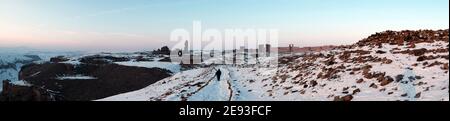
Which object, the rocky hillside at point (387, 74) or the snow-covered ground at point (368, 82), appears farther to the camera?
the rocky hillside at point (387, 74)

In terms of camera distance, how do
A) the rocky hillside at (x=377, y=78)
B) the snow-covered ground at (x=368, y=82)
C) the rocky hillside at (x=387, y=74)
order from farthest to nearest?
1. the rocky hillside at (x=377, y=78)
2. the rocky hillside at (x=387, y=74)
3. the snow-covered ground at (x=368, y=82)

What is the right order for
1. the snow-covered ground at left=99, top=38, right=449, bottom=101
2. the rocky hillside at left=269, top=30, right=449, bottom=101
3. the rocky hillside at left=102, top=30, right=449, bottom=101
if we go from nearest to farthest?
1. the snow-covered ground at left=99, top=38, right=449, bottom=101
2. the rocky hillside at left=269, top=30, right=449, bottom=101
3. the rocky hillside at left=102, top=30, right=449, bottom=101

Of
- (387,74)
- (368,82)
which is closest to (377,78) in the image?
(368,82)

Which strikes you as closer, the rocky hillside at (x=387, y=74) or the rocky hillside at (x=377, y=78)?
the rocky hillside at (x=387, y=74)

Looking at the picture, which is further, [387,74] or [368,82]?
[387,74]

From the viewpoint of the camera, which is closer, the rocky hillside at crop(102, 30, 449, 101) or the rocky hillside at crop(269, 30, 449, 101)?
the rocky hillside at crop(269, 30, 449, 101)

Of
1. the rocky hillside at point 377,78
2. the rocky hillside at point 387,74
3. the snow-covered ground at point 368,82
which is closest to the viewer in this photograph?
the snow-covered ground at point 368,82

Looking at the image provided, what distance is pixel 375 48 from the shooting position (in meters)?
32.3

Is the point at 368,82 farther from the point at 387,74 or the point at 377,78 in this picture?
the point at 387,74

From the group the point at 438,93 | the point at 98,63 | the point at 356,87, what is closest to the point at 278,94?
Result: the point at 356,87

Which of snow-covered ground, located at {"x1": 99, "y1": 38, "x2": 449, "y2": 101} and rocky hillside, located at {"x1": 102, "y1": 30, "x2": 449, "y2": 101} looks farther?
rocky hillside, located at {"x1": 102, "y1": 30, "x2": 449, "y2": 101}

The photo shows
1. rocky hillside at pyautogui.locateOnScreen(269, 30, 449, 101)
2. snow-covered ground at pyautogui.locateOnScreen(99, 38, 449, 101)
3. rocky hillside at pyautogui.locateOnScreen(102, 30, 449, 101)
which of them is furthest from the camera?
rocky hillside at pyautogui.locateOnScreen(102, 30, 449, 101)
